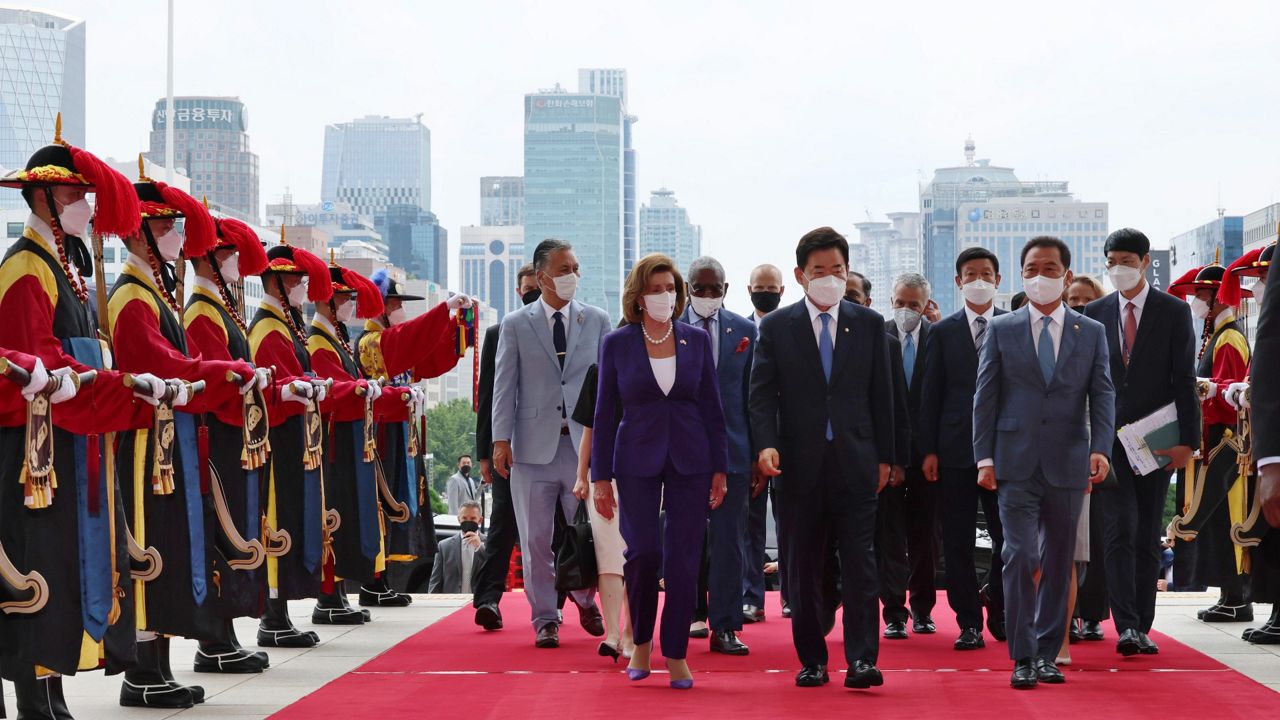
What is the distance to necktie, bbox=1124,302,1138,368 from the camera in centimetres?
825

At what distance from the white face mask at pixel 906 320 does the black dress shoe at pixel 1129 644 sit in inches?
A: 89.6

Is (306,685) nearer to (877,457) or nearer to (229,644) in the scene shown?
(229,644)

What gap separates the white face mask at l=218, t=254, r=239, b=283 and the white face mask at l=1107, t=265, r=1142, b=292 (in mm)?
4329

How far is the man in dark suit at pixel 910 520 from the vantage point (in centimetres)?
889

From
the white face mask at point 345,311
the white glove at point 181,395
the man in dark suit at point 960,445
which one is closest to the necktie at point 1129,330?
the man in dark suit at point 960,445

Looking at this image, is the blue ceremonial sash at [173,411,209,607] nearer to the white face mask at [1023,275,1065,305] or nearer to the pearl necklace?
the pearl necklace

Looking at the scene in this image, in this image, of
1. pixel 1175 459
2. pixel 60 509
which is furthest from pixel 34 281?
pixel 1175 459

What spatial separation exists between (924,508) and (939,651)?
1057mm

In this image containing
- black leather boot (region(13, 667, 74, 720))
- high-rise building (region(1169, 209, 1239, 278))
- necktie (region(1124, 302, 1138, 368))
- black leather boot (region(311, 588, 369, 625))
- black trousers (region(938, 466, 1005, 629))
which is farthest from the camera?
high-rise building (region(1169, 209, 1239, 278))

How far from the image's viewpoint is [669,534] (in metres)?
7.12

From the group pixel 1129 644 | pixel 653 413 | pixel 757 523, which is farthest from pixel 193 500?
pixel 1129 644

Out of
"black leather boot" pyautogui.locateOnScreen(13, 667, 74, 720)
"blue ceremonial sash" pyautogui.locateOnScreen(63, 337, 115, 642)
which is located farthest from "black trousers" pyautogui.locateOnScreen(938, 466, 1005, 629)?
"black leather boot" pyautogui.locateOnScreen(13, 667, 74, 720)

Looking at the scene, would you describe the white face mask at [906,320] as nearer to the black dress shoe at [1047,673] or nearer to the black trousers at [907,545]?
the black trousers at [907,545]

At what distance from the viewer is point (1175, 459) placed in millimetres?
8008
